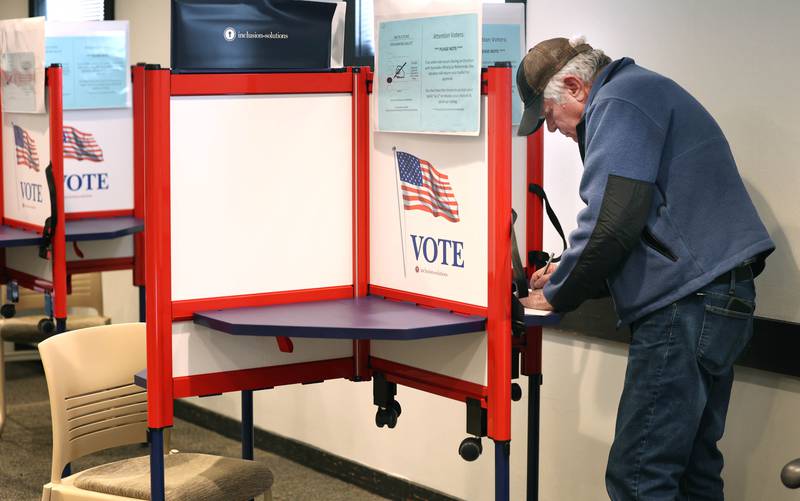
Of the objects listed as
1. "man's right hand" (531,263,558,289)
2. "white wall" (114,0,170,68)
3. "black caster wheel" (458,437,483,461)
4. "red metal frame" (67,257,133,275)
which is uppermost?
"white wall" (114,0,170,68)

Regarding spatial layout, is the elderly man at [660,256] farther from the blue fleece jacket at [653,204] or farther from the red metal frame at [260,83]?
the red metal frame at [260,83]

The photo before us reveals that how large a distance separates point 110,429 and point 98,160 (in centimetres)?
180

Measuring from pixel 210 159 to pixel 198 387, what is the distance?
506mm

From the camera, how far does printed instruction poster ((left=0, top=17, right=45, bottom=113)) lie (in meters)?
3.86

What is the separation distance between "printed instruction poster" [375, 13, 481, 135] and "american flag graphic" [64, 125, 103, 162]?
7.41 ft

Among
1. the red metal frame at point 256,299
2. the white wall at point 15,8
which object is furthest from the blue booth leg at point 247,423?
the white wall at point 15,8

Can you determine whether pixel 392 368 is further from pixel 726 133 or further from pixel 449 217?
pixel 726 133

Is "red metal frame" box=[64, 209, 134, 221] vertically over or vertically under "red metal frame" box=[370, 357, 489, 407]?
over

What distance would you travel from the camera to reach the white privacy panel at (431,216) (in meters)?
2.27

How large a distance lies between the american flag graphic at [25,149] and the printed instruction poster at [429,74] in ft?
6.55

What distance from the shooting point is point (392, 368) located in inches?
101

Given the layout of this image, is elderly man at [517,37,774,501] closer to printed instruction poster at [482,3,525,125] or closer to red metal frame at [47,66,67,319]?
printed instruction poster at [482,3,525,125]

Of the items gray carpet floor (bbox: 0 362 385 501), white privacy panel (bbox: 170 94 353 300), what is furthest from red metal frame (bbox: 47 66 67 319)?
white privacy panel (bbox: 170 94 353 300)

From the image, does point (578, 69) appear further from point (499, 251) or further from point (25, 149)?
point (25, 149)
